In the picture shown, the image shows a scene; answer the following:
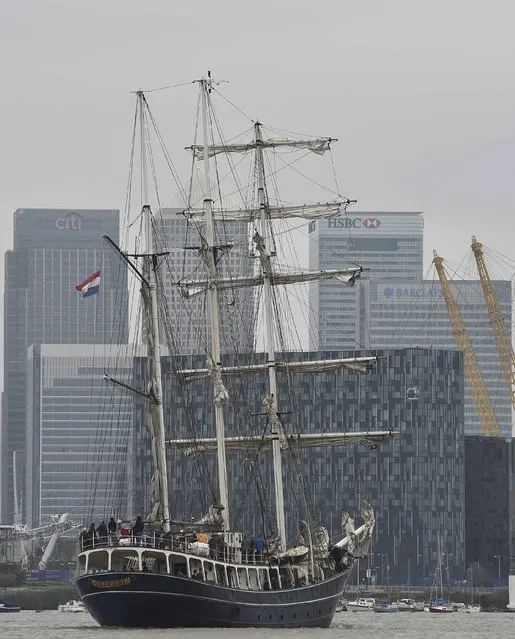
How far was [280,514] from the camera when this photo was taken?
174 meters

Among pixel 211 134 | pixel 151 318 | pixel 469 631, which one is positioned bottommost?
pixel 469 631

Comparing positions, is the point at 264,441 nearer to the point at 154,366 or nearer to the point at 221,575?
the point at 154,366

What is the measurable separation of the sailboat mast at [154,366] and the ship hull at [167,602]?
7642mm

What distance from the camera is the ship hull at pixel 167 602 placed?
142625 mm

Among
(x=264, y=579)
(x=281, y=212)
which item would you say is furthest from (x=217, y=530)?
(x=281, y=212)

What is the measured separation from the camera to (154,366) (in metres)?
155

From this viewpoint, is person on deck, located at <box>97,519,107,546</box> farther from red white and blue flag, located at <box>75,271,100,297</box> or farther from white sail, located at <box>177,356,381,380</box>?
red white and blue flag, located at <box>75,271,100,297</box>

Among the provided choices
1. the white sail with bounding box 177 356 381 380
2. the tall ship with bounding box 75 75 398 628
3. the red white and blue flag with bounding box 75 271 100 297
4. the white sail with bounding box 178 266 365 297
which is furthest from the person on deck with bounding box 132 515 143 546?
the red white and blue flag with bounding box 75 271 100 297

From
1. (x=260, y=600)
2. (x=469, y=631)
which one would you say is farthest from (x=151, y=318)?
(x=469, y=631)

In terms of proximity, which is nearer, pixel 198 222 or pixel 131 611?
pixel 131 611

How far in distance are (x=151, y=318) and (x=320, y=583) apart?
22.0 metres

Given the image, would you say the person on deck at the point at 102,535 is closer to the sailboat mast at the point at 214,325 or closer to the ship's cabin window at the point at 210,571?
the ship's cabin window at the point at 210,571

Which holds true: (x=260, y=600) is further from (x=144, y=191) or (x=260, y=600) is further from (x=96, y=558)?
(x=144, y=191)

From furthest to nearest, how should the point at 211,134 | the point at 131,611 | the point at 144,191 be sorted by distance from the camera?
the point at 211,134
the point at 144,191
the point at 131,611
